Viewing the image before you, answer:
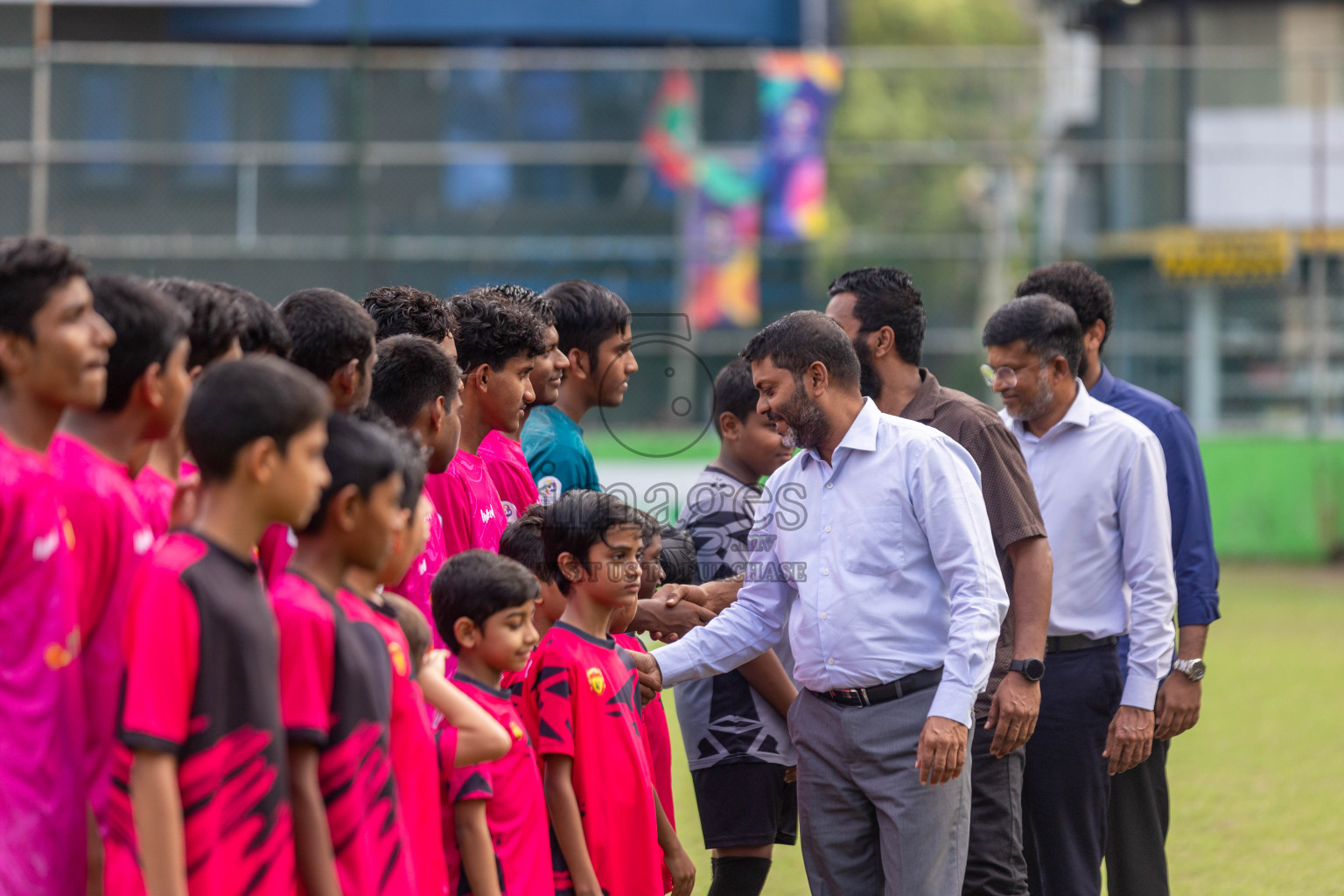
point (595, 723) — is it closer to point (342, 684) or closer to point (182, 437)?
point (342, 684)

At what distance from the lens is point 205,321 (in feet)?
9.34

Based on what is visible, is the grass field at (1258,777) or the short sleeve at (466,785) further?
the grass field at (1258,777)

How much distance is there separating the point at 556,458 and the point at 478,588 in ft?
4.72

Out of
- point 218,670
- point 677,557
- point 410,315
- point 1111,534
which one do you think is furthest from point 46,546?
point 1111,534

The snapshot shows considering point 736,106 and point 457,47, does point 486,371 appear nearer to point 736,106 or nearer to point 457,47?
point 736,106

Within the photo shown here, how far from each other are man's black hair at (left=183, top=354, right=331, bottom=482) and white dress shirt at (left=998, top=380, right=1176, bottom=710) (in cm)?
296

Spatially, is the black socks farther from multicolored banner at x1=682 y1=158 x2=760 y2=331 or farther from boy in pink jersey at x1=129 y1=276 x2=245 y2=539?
multicolored banner at x1=682 y1=158 x2=760 y2=331

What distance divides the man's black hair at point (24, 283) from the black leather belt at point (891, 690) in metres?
2.26

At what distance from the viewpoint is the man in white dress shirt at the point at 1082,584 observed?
4.50 m

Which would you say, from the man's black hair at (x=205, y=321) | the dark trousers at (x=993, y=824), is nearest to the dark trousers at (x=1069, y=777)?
the dark trousers at (x=993, y=824)

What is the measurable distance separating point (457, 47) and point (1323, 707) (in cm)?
1676

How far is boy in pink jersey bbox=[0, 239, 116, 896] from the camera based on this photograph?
2.24 metres

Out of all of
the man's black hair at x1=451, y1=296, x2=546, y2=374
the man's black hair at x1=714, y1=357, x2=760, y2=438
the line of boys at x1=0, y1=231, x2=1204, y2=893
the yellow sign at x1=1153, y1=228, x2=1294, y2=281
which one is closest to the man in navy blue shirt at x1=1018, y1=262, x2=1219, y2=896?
the line of boys at x1=0, y1=231, x2=1204, y2=893

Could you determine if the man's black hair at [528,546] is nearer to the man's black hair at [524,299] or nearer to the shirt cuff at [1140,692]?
the man's black hair at [524,299]
